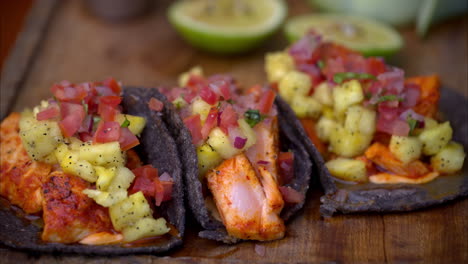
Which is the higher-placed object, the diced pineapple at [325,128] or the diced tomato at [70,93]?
the diced tomato at [70,93]

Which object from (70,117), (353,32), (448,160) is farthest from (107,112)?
(353,32)

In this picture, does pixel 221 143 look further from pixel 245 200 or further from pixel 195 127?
pixel 245 200

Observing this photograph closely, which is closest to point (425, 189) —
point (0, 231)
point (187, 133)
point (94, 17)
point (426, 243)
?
point (426, 243)

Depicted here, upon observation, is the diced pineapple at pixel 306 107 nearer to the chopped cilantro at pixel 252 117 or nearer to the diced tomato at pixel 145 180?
the chopped cilantro at pixel 252 117

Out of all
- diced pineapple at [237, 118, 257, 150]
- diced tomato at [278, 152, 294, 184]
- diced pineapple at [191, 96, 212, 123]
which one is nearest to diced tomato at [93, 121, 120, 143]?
diced pineapple at [191, 96, 212, 123]

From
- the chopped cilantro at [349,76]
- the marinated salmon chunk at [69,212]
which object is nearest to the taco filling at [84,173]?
the marinated salmon chunk at [69,212]

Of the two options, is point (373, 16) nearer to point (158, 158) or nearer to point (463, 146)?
point (463, 146)
